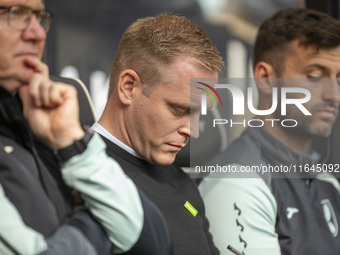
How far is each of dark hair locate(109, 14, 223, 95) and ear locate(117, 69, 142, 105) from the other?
14mm

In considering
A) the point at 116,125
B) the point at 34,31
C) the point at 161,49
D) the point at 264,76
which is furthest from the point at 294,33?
the point at 34,31

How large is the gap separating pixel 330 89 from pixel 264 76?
9.0 inches

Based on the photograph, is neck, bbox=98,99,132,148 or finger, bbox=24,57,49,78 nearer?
finger, bbox=24,57,49,78

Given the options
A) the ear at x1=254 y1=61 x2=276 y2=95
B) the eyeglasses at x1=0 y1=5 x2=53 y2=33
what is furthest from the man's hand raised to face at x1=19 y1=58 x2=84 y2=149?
the ear at x1=254 y1=61 x2=276 y2=95

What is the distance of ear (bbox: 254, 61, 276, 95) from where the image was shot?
69.6 inches

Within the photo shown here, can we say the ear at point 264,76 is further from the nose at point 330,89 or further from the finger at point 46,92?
the finger at point 46,92

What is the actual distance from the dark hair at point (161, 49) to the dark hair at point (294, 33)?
571mm

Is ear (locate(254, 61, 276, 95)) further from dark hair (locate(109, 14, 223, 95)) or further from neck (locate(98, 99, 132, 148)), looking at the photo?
neck (locate(98, 99, 132, 148))

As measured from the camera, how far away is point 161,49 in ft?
3.97

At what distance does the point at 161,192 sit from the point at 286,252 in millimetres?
541

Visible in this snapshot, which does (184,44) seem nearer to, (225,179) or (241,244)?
(225,179)

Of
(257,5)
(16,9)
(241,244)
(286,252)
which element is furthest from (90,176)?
(257,5)

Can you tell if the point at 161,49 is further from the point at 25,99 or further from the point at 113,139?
the point at 25,99

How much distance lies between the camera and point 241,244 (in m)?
1.49
